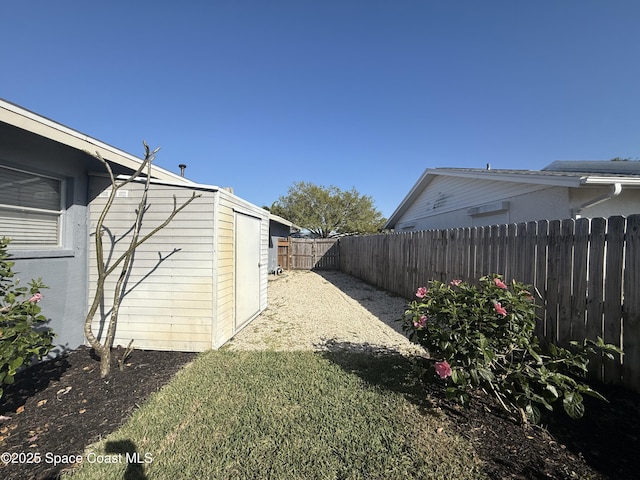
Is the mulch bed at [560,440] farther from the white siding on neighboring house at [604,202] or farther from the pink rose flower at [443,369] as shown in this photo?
the white siding on neighboring house at [604,202]

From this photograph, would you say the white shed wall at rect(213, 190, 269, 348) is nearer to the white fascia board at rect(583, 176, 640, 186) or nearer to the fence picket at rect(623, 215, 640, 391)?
the fence picket at rect(623, 215, 640, 391)

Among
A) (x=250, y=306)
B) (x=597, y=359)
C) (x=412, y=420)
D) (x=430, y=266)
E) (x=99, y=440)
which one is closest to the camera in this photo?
(x=99, y=440)

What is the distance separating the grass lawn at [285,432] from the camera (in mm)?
1863

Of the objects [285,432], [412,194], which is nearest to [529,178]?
[412,194]

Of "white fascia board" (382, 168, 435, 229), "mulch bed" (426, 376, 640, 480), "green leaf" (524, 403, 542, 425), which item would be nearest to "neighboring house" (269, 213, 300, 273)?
"white fascia board" (382, 168, 435, 229)

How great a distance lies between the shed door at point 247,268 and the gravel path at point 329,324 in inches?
12.9

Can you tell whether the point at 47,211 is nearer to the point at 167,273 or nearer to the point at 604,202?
the point at 167,273

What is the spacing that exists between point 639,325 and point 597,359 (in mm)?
526

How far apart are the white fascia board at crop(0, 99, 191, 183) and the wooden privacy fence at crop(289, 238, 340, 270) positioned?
13973 mm

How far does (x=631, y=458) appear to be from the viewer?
6.06 ft

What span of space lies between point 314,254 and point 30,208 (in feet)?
49.0

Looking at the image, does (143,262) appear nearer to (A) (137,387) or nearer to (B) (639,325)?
(A) (137,387)

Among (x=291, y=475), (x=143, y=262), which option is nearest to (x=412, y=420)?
(x=291, y=475)

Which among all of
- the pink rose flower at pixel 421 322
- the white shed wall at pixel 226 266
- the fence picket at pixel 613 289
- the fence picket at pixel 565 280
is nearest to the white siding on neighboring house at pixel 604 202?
the fence picket at pixel 565 280
